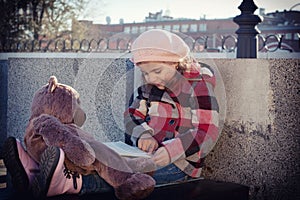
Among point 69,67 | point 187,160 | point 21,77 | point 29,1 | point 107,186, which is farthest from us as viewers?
point 29,1

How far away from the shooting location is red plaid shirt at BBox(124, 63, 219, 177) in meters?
3.00

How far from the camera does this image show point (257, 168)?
335cm

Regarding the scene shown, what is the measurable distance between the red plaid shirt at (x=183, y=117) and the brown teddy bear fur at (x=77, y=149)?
0.28m

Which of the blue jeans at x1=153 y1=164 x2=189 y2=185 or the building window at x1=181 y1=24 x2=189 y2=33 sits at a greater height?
the building window at x1=181 y1=24 x2=189 y2=33

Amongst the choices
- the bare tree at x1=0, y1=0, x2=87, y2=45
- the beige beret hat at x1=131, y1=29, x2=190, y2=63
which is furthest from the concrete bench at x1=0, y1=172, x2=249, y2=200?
the bare tree at x1=0, y1=0, x2=87, y2=45

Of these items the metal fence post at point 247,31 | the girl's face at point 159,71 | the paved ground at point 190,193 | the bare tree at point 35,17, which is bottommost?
the paved ground at point 190,193

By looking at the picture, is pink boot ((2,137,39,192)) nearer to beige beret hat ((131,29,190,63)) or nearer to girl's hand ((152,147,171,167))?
girl's hand ((152,147,171,167))

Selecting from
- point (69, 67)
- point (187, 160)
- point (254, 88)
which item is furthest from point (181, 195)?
point (69, 67)

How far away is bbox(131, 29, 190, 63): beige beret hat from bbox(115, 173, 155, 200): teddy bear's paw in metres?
0.67

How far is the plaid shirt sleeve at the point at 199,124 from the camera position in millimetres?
2945

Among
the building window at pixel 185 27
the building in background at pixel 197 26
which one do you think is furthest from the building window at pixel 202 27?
the building window at pixel 185 27

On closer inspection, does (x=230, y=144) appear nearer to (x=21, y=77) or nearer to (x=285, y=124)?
(x=285, y=124)

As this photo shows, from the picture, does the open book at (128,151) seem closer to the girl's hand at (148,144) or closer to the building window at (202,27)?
the girl's hand at (148,144)

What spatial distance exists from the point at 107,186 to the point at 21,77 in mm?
2252
